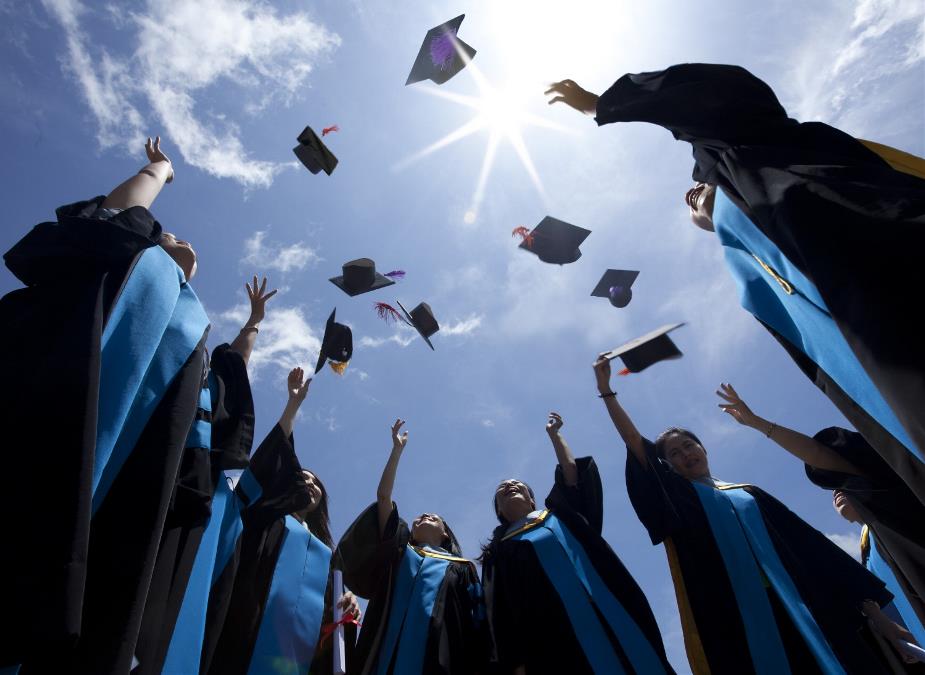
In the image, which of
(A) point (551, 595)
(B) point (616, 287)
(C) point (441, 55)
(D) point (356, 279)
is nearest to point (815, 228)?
(A) point (551, 595)

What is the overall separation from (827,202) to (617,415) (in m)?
2.11

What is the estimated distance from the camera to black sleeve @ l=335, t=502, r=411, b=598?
136 inches

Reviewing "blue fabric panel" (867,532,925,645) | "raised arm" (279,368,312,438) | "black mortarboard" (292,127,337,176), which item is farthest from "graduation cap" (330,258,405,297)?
"blue fabric panel" (867,532,925,645)

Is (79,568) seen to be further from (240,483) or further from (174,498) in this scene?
(240,483)

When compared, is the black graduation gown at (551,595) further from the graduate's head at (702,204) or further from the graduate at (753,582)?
the graduate's head at (702,204)

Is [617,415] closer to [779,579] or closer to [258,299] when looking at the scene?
[779,579]

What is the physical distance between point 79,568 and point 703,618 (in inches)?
103

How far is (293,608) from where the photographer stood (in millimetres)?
2852

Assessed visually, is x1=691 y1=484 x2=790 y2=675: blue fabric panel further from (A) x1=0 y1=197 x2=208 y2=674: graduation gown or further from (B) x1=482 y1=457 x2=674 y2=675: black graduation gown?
(A) x1=0 y1=197 x2=208 y2=674: graduation gown

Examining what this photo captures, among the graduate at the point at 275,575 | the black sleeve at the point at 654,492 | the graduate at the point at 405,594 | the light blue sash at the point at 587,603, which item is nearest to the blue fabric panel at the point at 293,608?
the graduate at the point at 275,575

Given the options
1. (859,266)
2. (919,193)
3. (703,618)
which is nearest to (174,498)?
(859,266)

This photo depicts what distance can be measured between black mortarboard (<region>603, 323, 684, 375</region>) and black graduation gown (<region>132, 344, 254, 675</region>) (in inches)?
90.3

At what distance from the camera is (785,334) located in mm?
1973

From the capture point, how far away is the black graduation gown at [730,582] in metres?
2.38
